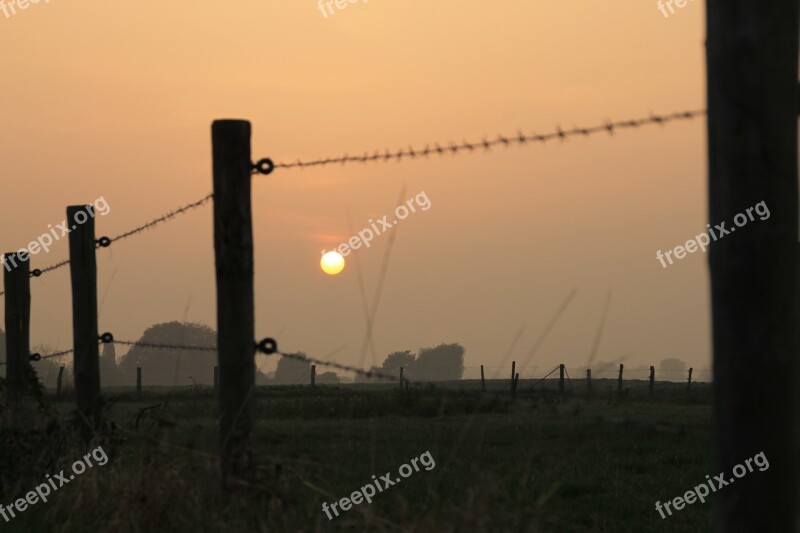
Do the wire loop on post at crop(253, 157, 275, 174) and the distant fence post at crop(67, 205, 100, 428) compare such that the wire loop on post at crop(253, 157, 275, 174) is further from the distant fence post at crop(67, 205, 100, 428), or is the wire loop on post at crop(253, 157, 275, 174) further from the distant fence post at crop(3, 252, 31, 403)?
the distant fence post at crop(3, 252, 31, 403)

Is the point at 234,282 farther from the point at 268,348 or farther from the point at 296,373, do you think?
the point at 296,373

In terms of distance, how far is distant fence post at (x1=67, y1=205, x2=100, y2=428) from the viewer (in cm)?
794

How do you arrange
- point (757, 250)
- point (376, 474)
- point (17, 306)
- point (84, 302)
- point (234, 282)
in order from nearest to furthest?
1. point (757, 250)
2. point (234, 282)
3. point (84, 302)
4. point (376, 474)
5. point (17, 306)

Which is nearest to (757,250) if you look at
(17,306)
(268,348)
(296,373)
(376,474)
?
(268,348)

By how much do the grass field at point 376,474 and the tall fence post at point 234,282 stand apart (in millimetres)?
167

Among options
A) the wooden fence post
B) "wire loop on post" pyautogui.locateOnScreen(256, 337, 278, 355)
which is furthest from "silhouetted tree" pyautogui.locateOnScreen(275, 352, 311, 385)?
the wooden fence post

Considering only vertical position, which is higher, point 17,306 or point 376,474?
point 17,306

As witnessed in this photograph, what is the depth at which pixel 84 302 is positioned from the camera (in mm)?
8141

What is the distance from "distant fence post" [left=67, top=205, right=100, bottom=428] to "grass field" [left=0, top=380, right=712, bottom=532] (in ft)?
0.93

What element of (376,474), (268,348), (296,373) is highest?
(268,348)

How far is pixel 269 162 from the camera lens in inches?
214

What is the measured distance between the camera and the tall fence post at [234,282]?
522 centimetres

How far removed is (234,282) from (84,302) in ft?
11.0

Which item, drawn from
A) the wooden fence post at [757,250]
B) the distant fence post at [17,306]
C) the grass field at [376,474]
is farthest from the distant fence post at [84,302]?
the wooden fence post at [757,250]
